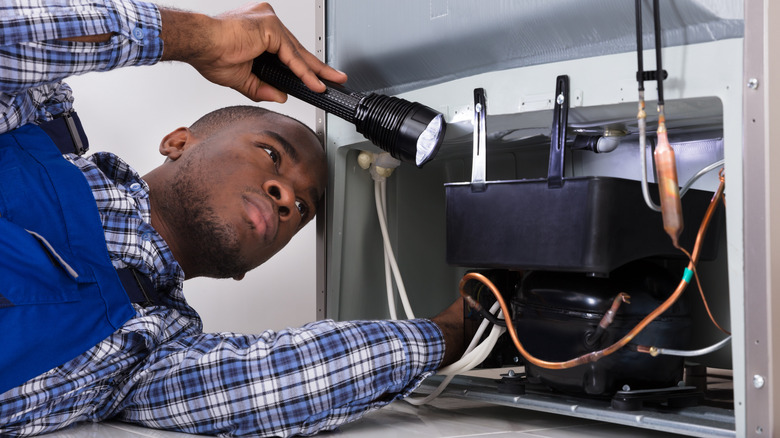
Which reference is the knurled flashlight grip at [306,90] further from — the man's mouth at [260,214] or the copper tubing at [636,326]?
the copper tubing at [636,326]

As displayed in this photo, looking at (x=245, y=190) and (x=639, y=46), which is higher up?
(x=639, y=46)

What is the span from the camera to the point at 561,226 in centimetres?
92

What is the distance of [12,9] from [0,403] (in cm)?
47

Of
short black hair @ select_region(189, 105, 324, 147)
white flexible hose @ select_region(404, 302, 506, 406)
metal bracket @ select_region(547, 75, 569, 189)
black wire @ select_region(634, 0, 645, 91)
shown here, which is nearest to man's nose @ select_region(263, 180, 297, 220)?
short black hair @ select_region(189, 105, 324, 147)

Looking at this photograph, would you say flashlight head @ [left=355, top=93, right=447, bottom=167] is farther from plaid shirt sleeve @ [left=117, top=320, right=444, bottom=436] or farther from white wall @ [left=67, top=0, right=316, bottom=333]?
white wall @ [left=67, top=0, right=316, bottom=333]

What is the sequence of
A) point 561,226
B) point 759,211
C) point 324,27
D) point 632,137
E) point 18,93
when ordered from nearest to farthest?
1. point 759,211
2. point 561,226
3. point 18,93
4. point 632,137
5. point 324,27

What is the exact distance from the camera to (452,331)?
44.9 inches

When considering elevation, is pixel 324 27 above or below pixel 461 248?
above

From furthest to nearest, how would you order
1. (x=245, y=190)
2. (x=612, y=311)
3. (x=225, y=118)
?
(x=225, y=118)
(x=245, y=190)
(x=612, y=311)

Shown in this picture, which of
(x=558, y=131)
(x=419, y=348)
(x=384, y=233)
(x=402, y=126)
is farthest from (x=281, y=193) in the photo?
(x=558, y=131)

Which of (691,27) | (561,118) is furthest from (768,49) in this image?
(561,118)

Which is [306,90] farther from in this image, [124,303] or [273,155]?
[124,303]

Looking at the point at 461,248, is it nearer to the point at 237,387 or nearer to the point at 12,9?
the point at 237,387

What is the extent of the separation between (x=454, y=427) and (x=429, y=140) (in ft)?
1.29
